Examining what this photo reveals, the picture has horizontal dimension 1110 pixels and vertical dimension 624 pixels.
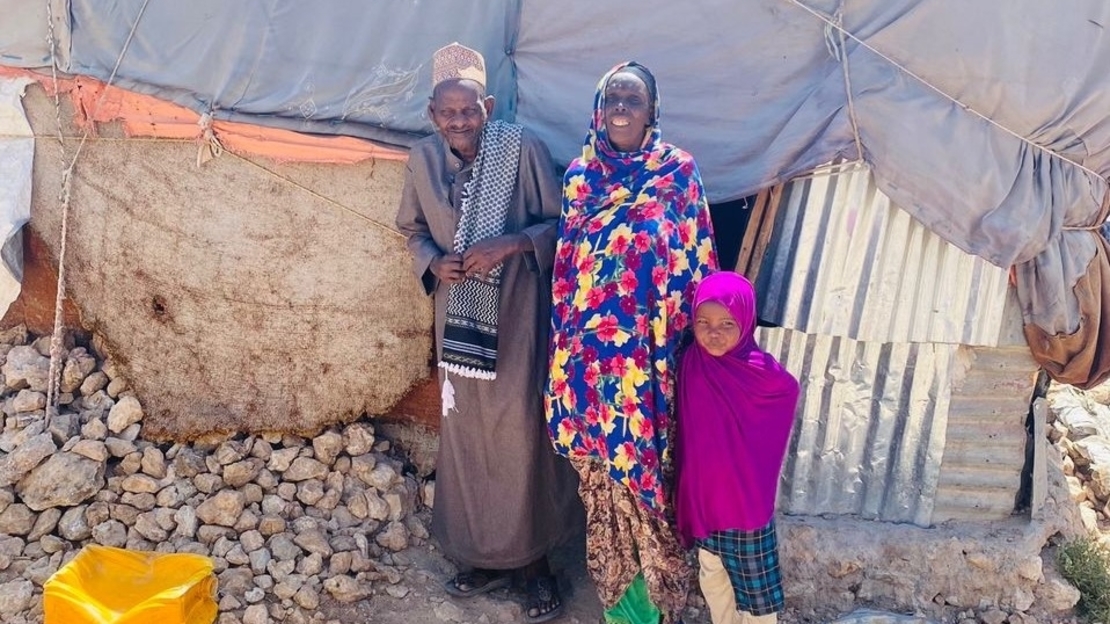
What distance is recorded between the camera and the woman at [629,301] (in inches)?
107

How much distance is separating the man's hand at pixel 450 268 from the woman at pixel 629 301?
0.29 m

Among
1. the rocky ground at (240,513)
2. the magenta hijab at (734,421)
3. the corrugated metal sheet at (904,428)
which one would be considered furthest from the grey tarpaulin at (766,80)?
the rocky ground at (240,513)

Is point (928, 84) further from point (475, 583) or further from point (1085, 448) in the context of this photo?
point (475, 583)

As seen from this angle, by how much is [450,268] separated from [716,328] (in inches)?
32.8

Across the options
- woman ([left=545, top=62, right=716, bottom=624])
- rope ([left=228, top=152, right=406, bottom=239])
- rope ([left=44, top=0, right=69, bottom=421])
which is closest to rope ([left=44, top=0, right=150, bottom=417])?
rope ([left=44, top=0, right=69, bottom=421])

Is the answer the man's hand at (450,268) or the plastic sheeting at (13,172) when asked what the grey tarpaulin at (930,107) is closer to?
the man's hand at (450,268)

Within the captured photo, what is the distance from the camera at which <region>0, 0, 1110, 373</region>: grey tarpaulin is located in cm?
303

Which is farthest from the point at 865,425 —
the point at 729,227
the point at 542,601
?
the point at 542,601

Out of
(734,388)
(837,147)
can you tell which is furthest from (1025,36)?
(734,388)

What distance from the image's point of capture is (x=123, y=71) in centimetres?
339

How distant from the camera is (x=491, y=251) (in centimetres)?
289

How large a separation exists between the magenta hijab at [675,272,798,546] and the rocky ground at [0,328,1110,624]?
2.63 feet

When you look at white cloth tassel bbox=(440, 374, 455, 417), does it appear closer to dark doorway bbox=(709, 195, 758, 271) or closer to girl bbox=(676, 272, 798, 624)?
girl bbox=(676, 272, 798, 624)

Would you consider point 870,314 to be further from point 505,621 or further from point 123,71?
point 123,71
